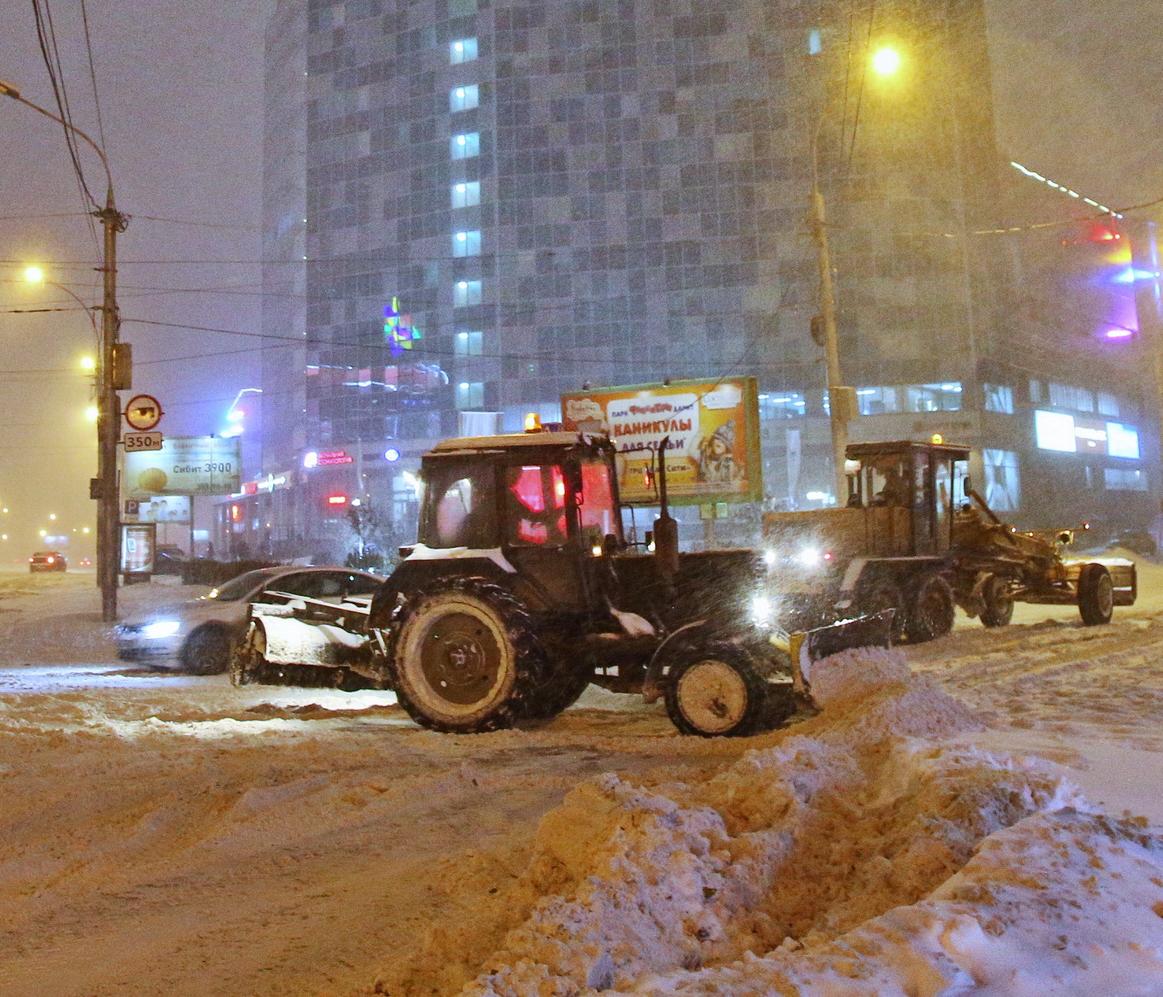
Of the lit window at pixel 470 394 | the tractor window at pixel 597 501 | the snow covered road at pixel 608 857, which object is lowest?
the snow covered road at pixel 608 857

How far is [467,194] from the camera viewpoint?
6494 centimetres

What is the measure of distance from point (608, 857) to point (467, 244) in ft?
208

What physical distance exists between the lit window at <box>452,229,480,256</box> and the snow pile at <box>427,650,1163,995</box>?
203 ft

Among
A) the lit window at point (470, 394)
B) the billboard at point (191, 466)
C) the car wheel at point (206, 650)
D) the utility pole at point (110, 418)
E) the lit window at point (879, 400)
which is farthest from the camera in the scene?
the lit window at point (470, 394)

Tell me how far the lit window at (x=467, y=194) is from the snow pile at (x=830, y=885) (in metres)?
63.2

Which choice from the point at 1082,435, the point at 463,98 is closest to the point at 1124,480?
the point at 1082,435

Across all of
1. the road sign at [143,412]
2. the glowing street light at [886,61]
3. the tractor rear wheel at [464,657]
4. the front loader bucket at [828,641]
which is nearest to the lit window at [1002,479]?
the glowing street light at [886,61]

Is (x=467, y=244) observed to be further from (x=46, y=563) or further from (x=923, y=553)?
(x=923, y=553)

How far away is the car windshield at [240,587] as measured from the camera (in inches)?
543

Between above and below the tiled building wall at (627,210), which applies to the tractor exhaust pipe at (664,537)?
below

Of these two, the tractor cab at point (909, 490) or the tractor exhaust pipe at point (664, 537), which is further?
the tractor cab at point (909, 490)

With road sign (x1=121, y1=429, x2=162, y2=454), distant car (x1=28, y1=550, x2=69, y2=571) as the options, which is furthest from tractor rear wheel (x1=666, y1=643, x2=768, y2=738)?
distant car (x1=28, y1=550, x2=69, y2=571)

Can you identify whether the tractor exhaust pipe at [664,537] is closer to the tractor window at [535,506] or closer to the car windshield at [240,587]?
the tractor window at [535,506]

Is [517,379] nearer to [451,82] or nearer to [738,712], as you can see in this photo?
[451,82]
